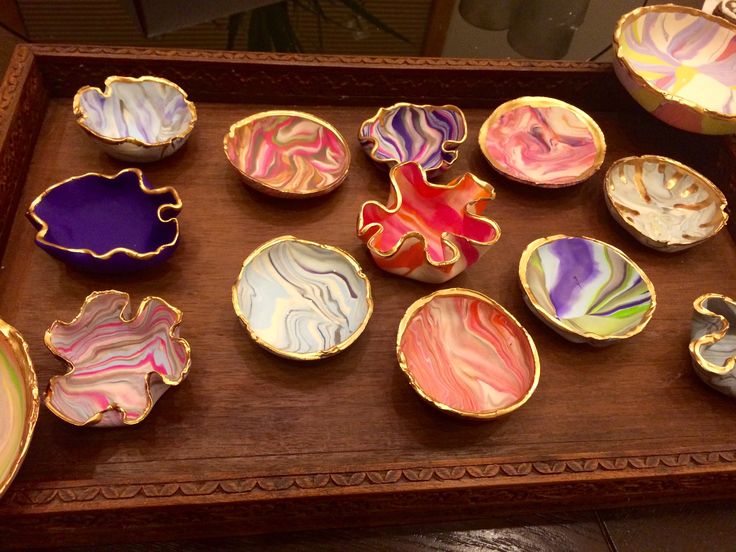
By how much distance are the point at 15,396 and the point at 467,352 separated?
2.40ft

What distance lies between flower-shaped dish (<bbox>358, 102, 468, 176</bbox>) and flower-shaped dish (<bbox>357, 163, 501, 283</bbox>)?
4.2 inches

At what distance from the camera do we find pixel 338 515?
1.00 meters

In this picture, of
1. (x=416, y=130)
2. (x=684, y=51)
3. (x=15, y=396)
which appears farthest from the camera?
(x=684, y=51)

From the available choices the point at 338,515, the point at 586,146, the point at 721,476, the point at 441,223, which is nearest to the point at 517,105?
the point at 586,146

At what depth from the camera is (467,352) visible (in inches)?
44.4

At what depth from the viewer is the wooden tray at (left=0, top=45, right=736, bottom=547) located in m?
0.93

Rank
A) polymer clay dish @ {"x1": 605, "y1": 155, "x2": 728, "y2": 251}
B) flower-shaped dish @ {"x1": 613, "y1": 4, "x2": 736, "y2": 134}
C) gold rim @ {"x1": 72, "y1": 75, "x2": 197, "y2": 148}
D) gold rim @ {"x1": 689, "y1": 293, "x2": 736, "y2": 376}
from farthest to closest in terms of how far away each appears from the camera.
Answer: flower-shaped dish @ {"x1": 613, "y1": 4, "x2": 736, "y2": 134}, polymer clay dish @ {"x1": 605, "y1": 155, "x2": 728, "y2": 251}, gold rim @ {"x1": 72, "y1": 75, "x2": 197, "y2": 148}, gold rim @ {"x1": 689, "y1": 293, "x2": 736, "y2": 376}

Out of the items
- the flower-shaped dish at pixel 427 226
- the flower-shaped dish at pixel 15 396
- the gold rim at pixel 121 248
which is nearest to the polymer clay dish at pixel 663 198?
the flower-shaped dish at pixel 427 226

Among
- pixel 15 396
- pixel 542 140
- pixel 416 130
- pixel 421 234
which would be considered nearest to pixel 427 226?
pixel 421 234

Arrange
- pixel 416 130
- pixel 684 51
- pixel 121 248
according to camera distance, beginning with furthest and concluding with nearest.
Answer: pixel 684 51
pixel 416 130
pixel 121 248

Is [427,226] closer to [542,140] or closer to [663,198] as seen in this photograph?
[542,140]

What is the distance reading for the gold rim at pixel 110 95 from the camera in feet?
3.95

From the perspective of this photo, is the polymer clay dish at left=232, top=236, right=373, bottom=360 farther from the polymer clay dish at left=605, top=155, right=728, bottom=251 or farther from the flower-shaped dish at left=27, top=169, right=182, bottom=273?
the polymer clay dish at left=605, top=155, right=728, bottom=251

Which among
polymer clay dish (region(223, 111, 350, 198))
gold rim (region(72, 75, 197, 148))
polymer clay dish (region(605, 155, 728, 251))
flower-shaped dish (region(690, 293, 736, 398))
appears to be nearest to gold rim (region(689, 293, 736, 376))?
flower-shaped dish (region(690, 293, 736, 398))
